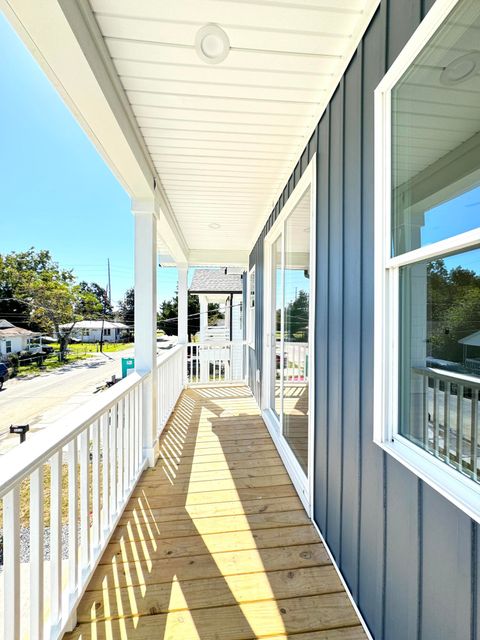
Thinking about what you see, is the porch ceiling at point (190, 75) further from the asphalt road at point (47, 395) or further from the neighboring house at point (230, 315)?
the neighboring house at point (230, 315)

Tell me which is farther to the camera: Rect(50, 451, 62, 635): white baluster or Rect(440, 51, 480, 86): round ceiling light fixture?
Rect(50, 451, 62, 635): white baluster

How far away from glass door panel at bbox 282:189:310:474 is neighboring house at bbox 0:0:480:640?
0.04m

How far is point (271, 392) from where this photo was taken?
3766 millimetres

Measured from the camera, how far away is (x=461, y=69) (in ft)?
2.88

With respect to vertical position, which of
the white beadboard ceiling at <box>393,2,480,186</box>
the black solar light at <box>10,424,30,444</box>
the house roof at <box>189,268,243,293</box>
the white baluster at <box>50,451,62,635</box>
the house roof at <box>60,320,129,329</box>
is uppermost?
the house roof at <box>189,268,243,293</box>

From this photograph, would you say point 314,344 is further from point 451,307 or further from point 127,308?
point 127,308

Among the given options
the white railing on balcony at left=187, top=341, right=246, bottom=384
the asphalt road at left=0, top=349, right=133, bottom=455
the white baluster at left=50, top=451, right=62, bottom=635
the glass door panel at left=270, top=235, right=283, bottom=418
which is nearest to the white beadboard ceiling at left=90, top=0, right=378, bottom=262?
the glass door panel at left=270, top=235, right=283, bottom=418

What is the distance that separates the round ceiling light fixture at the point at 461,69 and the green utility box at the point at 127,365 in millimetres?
2745

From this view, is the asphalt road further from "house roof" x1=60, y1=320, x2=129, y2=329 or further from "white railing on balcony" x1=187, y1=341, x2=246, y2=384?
"white railing on balcony" x1=187, y1=341, x2=246, y2=384

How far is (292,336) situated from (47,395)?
1957 millimetres

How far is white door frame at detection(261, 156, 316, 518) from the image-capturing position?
199 centimetres

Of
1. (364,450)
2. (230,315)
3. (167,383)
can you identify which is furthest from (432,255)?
(230,315)

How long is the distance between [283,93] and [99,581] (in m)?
2.88

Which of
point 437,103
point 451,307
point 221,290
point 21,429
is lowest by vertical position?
point 21,429
